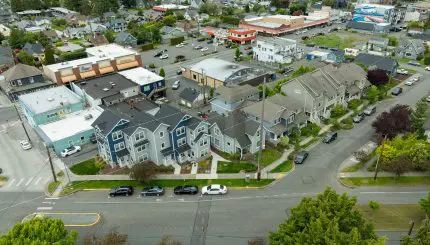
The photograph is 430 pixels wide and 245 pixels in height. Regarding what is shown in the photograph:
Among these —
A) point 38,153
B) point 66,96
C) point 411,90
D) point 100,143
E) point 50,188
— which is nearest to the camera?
point 50,188

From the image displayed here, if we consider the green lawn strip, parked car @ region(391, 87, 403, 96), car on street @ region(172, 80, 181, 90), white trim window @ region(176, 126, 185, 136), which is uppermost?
white trim window @ region(176, 126, 185, 136)

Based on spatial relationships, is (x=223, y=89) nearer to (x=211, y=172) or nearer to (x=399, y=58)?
(x=211, y=172)

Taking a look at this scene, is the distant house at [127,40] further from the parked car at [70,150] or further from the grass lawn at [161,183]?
the grass lawn at [161,183]

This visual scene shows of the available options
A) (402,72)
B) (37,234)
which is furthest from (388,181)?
(402,72)

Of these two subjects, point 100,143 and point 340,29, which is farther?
point 340,29

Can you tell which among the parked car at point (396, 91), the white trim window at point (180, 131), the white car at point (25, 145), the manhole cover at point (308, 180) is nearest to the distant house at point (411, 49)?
the parked car at point (396, 91)

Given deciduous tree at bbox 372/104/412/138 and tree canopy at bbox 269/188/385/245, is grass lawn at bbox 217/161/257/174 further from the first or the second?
deciduous tree at bbox 372/104/412/138

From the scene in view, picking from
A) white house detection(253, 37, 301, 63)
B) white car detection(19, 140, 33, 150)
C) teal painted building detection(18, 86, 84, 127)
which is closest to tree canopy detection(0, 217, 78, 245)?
white car detection(19, 140, 33, 150)

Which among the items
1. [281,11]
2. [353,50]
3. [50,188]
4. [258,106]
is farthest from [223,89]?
[281,11]
